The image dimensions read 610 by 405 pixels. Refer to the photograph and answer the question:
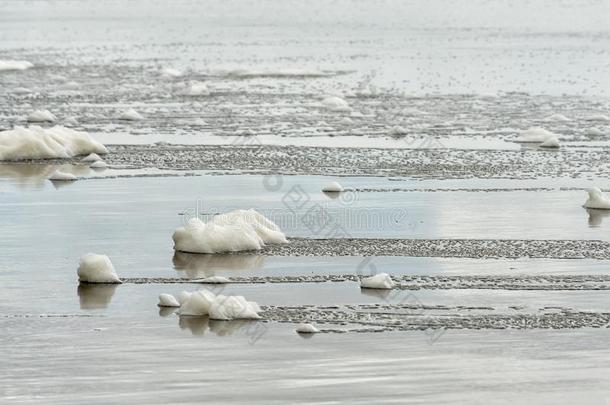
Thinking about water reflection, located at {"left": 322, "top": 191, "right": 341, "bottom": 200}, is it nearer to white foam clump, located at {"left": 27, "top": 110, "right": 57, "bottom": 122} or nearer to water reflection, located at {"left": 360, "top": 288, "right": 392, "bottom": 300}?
water reflection, located at {"left": 360, "top": 288, "right": 392, "bottom": 300}

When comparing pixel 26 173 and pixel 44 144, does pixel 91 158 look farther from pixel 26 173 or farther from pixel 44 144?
pixel 26 173

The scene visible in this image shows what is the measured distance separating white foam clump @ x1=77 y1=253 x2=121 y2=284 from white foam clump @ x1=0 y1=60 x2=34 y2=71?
36.0 metres

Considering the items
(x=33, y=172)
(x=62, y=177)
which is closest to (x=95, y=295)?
(x=62, y=177)

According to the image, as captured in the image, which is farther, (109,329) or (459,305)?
(459,305)

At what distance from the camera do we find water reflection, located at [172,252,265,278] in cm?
1764

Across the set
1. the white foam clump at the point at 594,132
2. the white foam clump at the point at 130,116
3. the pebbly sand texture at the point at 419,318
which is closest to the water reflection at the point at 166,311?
the pebbly sand texture at the point at 419,318

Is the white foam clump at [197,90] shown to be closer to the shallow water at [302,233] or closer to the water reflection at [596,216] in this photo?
the shallow water at [302,233]

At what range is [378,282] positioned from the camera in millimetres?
16719

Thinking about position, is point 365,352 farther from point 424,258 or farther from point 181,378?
point 424,258

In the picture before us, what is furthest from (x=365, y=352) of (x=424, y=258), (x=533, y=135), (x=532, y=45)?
(x=532, y=45)

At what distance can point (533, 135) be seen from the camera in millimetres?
31016

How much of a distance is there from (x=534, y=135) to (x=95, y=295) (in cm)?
1627

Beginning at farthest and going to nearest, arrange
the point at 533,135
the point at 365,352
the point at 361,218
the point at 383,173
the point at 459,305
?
1. the point at 533,135
2. the point at 383,173
3. the point at 361,218
4. the point at 459,305
5. the point at 365,352

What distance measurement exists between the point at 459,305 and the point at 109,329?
3628 millimetres
